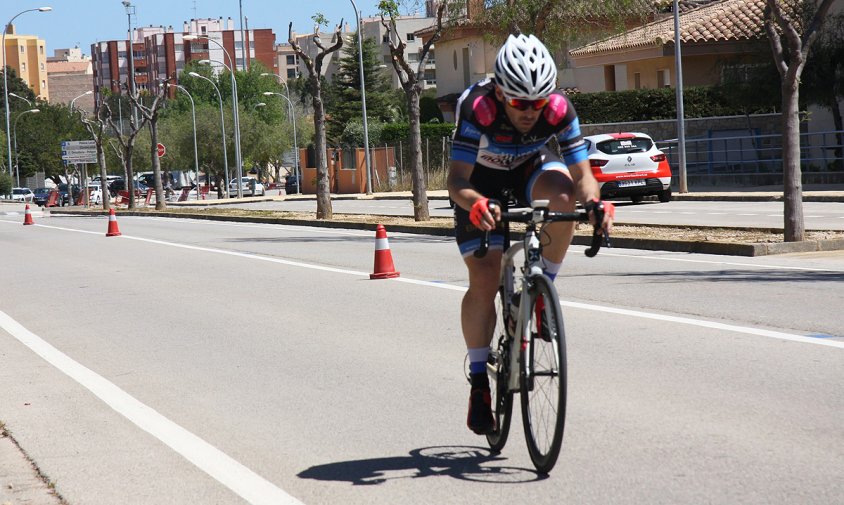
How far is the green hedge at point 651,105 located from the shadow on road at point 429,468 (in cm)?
3534

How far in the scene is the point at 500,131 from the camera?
211 inches

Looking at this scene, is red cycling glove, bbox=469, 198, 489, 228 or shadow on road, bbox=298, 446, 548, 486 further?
shadow on road, bbox=298, 446, 548, 486

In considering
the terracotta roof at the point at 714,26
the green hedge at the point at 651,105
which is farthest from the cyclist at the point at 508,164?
the terracotta roof at the point at 714,26

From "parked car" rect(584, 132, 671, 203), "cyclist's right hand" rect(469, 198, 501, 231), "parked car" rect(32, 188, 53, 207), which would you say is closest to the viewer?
"cyclist's right hand" rect(469, 198, 501, 231)

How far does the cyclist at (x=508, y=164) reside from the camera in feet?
16.7

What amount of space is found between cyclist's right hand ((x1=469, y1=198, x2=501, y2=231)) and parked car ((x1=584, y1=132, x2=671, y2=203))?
23.2 meters

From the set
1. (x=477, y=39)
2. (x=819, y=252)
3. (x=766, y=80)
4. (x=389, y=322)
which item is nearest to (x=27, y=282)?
(x=389, y=322)

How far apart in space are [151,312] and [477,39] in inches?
2037

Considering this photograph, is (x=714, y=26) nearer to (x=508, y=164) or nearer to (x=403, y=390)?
(x=403, y=390)

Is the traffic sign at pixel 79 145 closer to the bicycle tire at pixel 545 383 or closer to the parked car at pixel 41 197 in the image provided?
the parked car at pixel 41 197

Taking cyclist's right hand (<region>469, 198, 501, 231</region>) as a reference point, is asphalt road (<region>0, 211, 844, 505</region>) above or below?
below

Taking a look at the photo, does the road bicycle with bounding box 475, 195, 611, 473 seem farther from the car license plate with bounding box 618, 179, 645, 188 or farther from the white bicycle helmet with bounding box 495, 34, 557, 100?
the car license plate with bounding box 618, 179, 645, 188

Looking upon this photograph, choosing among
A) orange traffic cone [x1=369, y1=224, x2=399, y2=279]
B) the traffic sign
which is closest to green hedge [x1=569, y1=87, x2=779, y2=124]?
orange traffic cone [x1=369, y1=224, x2=399, y2=279]

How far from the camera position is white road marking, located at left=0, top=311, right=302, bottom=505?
5348 millimetres
